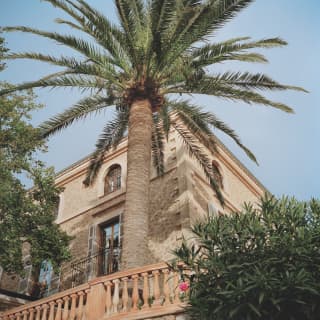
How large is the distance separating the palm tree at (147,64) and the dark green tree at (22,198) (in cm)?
65

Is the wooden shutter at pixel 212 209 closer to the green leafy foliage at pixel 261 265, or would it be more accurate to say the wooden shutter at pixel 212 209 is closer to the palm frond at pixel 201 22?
the palm frond at pixel 201 22

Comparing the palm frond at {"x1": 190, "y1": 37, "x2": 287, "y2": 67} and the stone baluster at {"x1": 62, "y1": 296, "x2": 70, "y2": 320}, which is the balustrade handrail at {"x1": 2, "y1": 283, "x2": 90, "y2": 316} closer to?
the stone baluster at {"x1": 62, "y1": 296, "x2": 70, "y2": 320}

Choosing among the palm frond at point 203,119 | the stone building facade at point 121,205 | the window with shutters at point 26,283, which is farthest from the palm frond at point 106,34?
the window with shutters at point 26,283

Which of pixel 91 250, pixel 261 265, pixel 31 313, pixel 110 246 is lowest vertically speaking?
pixel 261 265

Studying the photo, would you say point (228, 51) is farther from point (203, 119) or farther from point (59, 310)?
point (59, 310)

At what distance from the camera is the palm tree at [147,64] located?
30.8ft

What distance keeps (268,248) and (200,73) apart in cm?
585

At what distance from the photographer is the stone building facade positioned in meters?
12.7

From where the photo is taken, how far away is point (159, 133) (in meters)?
13.1

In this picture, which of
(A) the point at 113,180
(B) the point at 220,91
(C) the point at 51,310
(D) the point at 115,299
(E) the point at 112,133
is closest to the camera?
(D) the point at 115,299

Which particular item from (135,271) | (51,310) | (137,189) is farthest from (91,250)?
(135,271)

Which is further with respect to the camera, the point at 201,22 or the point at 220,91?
the point at 220,91

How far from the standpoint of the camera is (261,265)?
486 centimetres

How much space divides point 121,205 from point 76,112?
4.80 m
